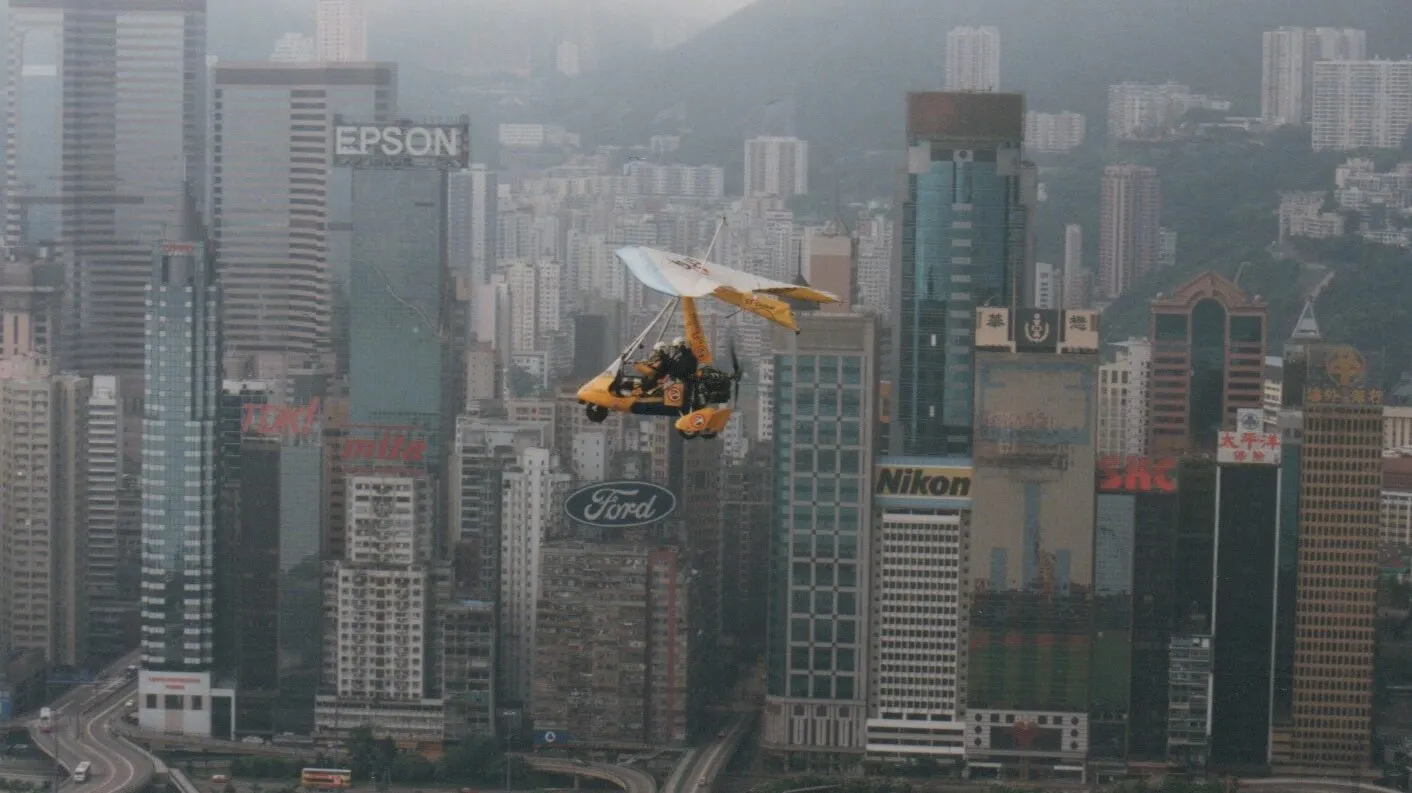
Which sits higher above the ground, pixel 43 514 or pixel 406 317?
pixel 406 317

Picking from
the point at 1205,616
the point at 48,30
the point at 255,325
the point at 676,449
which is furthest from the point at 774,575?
the point at 48,30

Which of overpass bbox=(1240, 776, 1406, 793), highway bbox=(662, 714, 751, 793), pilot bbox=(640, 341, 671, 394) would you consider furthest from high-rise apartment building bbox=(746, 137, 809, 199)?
pilot bbox=(640, 341, 671, 394)

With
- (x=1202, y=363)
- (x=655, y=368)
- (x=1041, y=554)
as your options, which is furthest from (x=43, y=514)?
(x=655, y=368)

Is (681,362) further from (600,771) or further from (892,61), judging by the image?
(600,771)

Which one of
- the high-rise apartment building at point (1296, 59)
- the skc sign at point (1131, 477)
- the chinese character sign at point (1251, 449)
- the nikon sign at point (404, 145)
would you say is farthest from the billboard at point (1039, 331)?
the nikon sign at point (404, 145)

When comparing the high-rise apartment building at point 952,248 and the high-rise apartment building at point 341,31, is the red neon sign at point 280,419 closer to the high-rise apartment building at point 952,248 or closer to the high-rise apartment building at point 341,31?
the high-rise apartment building at point 341,31

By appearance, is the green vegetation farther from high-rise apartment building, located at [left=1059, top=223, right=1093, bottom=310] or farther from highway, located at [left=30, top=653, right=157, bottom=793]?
highway, located at [left=30, top=653, right=157, bottom=793]

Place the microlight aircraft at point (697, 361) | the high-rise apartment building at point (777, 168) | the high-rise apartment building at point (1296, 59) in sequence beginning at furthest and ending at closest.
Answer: the high-rise apartment building at point (1296, 59)
the high-rise apartment building at point (777, 168)
the microlight aircraft at point (697, 361)

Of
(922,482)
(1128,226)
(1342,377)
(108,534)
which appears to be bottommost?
(108,534)

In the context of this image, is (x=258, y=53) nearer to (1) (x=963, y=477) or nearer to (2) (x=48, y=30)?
(2) (x=48, y=30)
